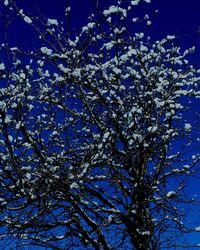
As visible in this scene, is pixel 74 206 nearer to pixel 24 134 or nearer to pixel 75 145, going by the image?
pixel 24 134

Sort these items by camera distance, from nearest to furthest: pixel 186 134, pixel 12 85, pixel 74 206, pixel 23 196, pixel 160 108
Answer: pixel 23 196 < pixel 74 206 < pixel 12 85 < pixel 160 108 < pixel 186 134

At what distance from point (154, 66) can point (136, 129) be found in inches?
110

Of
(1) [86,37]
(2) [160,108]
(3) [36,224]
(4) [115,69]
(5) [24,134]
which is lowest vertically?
(3) [36,224]

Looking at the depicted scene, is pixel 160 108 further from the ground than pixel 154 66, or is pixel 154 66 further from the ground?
pixel 154 66

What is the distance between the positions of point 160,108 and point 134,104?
626 millimetres

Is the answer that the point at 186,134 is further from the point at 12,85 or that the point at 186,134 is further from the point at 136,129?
the point at 12,85

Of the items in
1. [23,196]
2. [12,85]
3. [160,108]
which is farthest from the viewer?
[160,108]

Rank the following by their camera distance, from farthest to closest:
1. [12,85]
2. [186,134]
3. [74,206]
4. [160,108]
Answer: [186,134], [160,108], [12,85], [74,206]

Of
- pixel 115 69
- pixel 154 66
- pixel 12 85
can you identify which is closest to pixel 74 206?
pixel 12 85

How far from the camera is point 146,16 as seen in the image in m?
10.7

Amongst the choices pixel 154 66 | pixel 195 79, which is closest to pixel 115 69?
A: pixel 154 66

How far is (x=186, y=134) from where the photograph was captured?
1150 centimetres

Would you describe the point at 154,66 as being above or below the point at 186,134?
above

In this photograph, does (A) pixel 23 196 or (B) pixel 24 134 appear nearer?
(A) pixel 23 196
